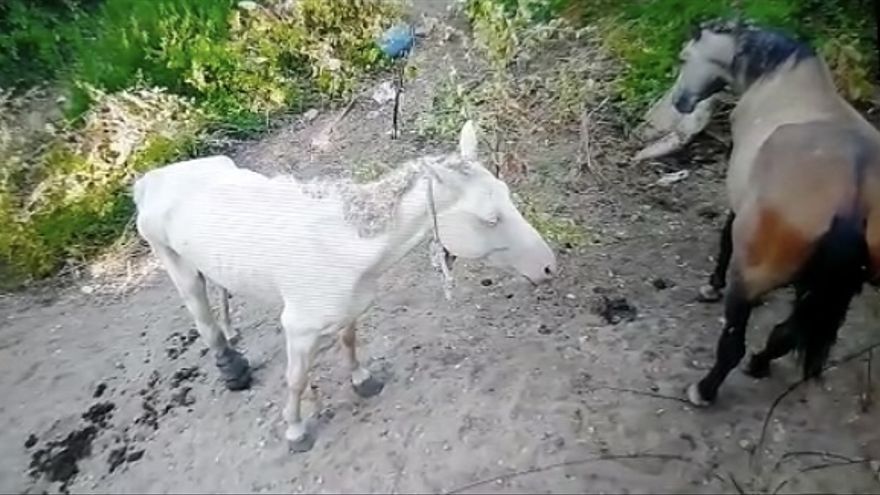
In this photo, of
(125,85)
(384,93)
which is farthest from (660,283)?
(125,85)

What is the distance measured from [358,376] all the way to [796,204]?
0.94 m

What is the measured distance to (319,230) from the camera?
1683 mm

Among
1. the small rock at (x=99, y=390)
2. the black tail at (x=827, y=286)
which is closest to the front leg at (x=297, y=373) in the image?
the small rock at (x=99, y=390)

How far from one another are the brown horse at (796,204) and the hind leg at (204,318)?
99 centimetres

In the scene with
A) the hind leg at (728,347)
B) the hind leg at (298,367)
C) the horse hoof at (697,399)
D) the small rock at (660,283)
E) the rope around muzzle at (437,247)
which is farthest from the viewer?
the small rock at (660,283)

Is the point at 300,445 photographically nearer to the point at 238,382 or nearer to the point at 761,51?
the point at 238,382

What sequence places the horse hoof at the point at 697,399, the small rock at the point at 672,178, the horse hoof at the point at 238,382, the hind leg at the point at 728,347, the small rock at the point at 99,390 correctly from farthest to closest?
the small rock at the point at 672,178 < the small rock at the point at 99,390 < the horse hoof at the point at 238,382 < the horse hoof at the point at 697,399 < the hind leg at the point at 728,347

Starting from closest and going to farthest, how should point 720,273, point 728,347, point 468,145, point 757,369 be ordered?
point 468,145
point 728,347
point 757,369
point 720,273

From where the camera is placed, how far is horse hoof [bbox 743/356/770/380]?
6.71ft

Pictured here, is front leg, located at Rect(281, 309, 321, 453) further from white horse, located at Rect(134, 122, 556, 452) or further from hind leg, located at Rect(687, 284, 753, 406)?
hind leg, located at Rect(687, 284, 753, 406)

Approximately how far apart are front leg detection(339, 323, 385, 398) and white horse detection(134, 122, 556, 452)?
0.15m

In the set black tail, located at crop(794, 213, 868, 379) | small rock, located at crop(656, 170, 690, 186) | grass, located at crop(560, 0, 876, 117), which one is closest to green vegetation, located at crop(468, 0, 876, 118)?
grass, located at crop(560, 0, 876, 117)

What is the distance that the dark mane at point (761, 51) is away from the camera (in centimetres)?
212

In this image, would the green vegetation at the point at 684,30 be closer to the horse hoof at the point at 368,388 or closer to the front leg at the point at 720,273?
the front leg at the point at 720,273
